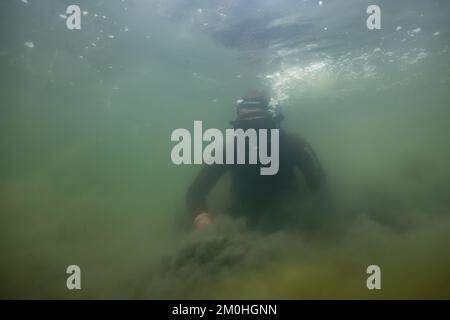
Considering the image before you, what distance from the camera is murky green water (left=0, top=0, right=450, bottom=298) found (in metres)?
5.34

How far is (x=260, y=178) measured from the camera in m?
6.89

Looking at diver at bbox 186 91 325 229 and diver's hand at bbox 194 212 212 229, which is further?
diver at bbox 186 91 325 229

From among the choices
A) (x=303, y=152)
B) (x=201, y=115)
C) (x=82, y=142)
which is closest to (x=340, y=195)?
(x=303, y=152)

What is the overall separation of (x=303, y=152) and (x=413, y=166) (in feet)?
30.7

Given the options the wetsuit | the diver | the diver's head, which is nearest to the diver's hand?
the diver

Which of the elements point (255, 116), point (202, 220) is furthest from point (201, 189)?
point (255, 116)

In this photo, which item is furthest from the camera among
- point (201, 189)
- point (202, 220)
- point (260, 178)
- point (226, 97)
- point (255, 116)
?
point (226, 97)

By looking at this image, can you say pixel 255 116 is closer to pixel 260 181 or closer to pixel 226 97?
pixel 260 181

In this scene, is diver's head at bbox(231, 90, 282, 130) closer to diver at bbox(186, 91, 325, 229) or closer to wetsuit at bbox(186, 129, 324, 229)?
diver at bbox(186, 91, 325, 229)

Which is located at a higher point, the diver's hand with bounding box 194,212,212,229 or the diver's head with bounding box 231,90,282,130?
the diver's head with bounding box 231,90,282,130

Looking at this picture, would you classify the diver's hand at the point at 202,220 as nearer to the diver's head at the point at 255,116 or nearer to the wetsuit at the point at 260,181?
the wetsuit at the point at 260,181

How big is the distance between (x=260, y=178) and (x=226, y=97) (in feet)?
36.6

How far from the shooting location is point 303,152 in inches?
264

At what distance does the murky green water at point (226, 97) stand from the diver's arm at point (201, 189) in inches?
23.2
